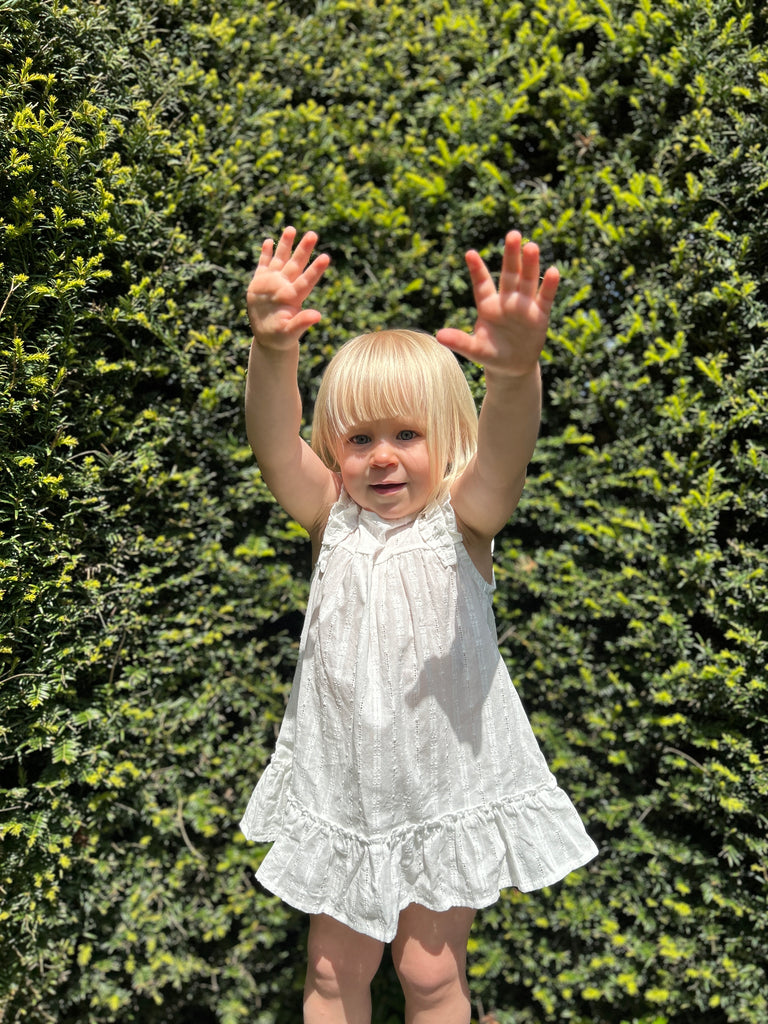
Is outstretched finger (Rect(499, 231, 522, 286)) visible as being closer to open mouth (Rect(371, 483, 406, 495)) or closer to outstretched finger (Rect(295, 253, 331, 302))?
outstretched finger (Rect(295, 253, 331, 302))

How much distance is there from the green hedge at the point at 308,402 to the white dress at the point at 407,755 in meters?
0.80

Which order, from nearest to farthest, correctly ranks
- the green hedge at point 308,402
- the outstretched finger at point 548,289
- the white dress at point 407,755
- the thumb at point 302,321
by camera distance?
the outstretched finger at point 548,289 → the thumb at point 302,321 → the white dress at point 407,755 → the green hedge at point 308,402

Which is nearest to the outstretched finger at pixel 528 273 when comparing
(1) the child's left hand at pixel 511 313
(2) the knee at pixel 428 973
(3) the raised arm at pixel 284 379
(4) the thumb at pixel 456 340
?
(1) the child's left hand at pixel 511 313

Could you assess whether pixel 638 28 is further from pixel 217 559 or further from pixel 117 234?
pixel 217 559

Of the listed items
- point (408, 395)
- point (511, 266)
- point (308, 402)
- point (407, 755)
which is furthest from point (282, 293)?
point (308, 402)

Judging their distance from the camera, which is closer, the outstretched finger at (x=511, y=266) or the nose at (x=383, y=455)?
the outstretched finger at (x=511, y=266)

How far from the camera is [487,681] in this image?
6.23 feet

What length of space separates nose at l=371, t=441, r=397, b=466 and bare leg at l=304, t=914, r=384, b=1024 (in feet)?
3.75

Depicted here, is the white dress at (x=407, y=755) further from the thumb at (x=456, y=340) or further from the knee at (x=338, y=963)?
the thumb at (x=456, y=340)

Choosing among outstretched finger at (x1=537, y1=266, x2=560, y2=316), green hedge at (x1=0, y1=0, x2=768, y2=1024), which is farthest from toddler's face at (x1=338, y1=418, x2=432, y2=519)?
green hedge at (x1=0, y1=0, x2=768, y2=1024)

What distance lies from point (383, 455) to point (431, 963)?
4.06ft

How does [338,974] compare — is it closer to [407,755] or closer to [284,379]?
[407,755]

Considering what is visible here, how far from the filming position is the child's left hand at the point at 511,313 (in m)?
1.42

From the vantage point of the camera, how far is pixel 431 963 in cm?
190
